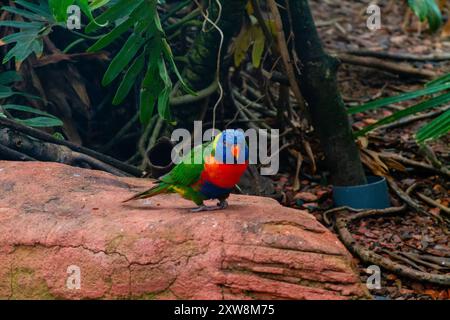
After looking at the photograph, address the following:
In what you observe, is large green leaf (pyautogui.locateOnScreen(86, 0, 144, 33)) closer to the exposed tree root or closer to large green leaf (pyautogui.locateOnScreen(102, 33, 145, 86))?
large green leaf (pyautogui.locateOnScreen(102, 33, 145, 86))

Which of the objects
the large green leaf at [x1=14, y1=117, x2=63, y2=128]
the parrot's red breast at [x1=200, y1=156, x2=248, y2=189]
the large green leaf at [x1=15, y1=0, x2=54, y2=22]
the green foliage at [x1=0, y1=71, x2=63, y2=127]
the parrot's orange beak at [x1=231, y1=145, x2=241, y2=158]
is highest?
the large green leaf at [x1=15, y1=0, x2=54, y2=22]

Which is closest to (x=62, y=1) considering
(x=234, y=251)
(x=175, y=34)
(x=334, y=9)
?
(x=234, y=251)

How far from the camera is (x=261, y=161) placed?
173 inches

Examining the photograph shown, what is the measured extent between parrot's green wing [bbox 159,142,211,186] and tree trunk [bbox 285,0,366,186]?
132cm

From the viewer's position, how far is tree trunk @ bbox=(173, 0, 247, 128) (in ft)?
13.0

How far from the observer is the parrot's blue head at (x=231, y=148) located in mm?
2602

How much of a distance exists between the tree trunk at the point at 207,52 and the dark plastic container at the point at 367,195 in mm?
1076

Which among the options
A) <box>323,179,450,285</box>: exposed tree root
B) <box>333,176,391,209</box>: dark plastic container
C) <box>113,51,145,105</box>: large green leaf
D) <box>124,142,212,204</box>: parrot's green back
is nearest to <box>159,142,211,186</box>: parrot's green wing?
<box>124,142,212,204</box>: parrot's green back

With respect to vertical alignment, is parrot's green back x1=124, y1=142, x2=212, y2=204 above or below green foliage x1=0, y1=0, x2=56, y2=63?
below

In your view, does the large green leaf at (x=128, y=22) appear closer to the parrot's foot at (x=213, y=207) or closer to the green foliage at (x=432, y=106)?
the parrot's foot at (x=213, y=207)

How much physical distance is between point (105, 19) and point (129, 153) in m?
1.68

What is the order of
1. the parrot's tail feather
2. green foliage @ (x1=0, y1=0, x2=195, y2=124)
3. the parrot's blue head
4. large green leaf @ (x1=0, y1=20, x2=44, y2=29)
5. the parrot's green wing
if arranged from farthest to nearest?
1. large green leaf @ (x1=0, y1=20, x2=44, y2=29)
2. green foliage @ (x1=0, y1=0, x2=195, y2=124)
3. the parrot's tail feather
4. the parrot's green wing
5. the parrot's blue head

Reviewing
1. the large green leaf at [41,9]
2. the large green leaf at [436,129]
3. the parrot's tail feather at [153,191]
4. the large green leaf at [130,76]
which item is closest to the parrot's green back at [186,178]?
the parrot's tail feather at [153,191]

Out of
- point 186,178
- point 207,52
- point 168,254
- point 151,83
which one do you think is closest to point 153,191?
point 186,178
